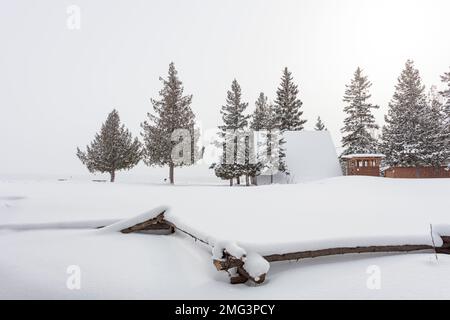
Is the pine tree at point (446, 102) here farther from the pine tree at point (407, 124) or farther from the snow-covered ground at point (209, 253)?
the snow-covered ground at point (209, 253)

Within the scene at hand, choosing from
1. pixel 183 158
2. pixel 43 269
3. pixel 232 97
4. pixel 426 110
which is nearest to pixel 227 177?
pixel 183 158

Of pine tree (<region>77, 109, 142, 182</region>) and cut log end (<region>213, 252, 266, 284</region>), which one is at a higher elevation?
pine tree (<region>77, 109, 142, 182</region>)

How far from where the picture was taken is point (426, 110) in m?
36.0

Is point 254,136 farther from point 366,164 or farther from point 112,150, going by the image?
point 112,150

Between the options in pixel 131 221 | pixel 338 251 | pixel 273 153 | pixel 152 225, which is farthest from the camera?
pixel 273 153

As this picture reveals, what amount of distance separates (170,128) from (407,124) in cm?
2774

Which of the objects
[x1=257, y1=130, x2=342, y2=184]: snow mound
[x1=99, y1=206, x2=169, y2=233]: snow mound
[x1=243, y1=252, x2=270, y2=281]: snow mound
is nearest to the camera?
[x1=243, y1=252, x2=270, y2=281]: snow mound

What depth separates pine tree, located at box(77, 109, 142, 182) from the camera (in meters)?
40.1

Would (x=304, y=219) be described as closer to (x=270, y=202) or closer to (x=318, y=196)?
(x=270, y=202)

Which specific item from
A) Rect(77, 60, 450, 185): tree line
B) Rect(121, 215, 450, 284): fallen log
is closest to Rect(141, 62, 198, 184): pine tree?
Rect(77, 60, 450, 185): tree line

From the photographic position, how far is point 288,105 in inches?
1843

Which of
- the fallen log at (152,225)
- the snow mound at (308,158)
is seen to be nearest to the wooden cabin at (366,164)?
the snow mound at (308,158)

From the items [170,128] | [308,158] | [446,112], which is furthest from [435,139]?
[170,128]

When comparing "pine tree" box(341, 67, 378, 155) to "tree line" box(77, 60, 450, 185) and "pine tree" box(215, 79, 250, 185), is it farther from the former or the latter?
"pine tree" box(215, 79, 250, 185)
